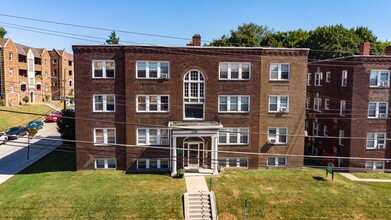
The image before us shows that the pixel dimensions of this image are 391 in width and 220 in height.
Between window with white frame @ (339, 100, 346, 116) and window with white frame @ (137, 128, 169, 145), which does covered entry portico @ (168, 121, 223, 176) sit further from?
window with white frame @ (339, 100, 346, 116)

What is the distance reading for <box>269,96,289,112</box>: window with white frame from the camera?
27078 millimetres

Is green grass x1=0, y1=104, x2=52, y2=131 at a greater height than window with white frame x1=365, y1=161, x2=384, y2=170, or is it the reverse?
green grass x1=0, y1=104, x2=52, y2=131

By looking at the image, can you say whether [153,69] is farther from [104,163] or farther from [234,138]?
[234,138]

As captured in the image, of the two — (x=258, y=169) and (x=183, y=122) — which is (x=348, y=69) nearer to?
(x=258, y=169)

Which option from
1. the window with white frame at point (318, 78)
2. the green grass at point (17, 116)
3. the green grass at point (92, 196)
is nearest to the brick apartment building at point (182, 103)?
the green grass at point (92, 196)

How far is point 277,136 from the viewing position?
27594mm

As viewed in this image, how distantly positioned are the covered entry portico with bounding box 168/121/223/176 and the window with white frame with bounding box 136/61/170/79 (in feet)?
13.8

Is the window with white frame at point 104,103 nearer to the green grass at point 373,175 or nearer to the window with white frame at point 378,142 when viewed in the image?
the green grass at point 373,175

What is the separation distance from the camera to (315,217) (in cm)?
1966

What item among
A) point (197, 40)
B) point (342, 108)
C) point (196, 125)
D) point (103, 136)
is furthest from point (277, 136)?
point (103, 136)

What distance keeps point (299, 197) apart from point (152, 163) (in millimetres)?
12421

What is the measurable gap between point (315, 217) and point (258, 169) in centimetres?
809

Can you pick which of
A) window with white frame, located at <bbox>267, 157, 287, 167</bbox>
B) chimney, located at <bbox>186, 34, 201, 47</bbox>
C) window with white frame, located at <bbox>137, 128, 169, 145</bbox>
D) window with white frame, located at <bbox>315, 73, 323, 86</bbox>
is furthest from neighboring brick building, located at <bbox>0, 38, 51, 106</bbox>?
window with white frame, located at <bbox>315, 73, 323, 86</bbox>

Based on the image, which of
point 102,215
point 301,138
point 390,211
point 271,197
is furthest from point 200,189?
point 390,211
